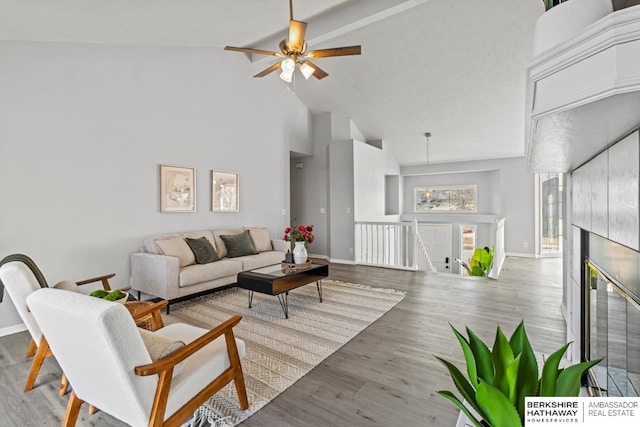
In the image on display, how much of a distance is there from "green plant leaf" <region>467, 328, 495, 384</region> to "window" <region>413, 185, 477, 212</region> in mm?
8232

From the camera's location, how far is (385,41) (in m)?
4.76

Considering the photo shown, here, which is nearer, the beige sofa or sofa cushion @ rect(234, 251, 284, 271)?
the beige sofa

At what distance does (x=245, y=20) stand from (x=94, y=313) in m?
3.69

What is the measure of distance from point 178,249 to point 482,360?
12.5 ft

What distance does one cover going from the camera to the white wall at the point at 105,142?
3123 mm

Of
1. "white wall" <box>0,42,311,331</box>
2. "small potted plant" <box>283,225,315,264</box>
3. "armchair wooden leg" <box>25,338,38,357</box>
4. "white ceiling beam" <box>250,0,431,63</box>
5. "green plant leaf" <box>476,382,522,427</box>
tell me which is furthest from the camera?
"small potted plant" <box>283,225,315,264</box>

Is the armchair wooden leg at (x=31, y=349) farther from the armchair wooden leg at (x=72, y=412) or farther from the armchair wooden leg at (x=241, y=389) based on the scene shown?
the armchair wooden leg at (x=241, y=389)

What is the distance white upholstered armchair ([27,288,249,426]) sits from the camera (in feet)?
3.79

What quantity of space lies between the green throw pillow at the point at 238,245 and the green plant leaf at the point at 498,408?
4178 mm

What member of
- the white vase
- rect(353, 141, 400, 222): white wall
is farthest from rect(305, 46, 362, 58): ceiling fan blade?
rect(353, 141, 400, 222): white wall

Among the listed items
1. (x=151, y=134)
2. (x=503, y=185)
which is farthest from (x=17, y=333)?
(x=503, y=185)

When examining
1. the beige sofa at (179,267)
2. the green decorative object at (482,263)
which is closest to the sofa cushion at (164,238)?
the beige sofa at (179,267)

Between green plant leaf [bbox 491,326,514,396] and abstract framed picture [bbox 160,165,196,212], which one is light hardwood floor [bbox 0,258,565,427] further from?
abstract framed picture [bbox 160,165,196,212]

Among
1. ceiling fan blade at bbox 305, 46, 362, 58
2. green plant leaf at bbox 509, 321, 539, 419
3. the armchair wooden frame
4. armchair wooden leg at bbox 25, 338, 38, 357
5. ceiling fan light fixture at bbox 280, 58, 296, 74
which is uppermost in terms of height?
ceiling fan blade at bbox 305, 46, 362, 58
